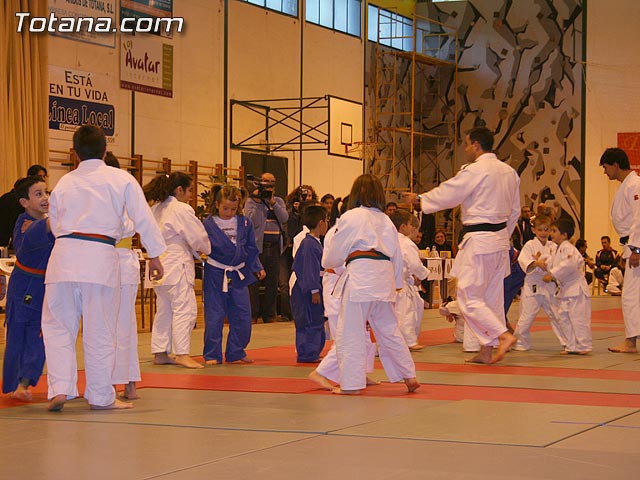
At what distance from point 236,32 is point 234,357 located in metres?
11.6

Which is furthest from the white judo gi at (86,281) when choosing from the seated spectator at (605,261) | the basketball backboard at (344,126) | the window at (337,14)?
the seated spectator at (605,261)

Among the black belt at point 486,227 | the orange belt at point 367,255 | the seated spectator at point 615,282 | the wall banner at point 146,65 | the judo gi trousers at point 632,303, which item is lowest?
the seated spectator at point 615,282

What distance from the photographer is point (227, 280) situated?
25.8ft

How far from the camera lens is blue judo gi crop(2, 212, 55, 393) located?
18.7 feet

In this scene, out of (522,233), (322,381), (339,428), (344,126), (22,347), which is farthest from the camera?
(344,126)

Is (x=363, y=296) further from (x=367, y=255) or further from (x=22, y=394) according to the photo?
(x=22, y=394)

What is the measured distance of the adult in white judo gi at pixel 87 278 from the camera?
523 centimetres

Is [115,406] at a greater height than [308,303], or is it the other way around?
[308,303]

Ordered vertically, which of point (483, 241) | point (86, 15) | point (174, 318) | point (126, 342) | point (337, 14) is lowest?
point (174, 318)

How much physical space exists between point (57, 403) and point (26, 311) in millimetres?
693

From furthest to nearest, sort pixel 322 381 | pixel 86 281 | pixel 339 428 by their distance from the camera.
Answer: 1. pixel 322 381
2. pixel 86 281
3. pixel 339 428

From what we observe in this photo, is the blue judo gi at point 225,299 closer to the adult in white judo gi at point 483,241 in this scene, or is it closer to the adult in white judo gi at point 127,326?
the adult in white judo gi at point 483,241

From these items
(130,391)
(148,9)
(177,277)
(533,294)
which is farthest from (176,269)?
(148,9)

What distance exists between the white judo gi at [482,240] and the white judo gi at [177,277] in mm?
1676
